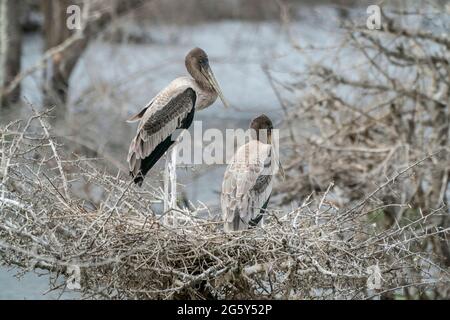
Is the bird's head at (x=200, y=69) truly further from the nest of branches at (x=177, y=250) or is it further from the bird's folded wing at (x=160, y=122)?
the nest of branches at (x=177, y=250)

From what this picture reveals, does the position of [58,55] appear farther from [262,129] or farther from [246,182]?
[246,182]

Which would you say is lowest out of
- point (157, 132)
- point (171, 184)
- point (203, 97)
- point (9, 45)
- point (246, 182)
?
point (246, 182)

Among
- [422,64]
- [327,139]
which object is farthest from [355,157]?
[422,64]

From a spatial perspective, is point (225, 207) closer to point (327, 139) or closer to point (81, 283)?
point (81, 283)

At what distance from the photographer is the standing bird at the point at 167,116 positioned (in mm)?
8398

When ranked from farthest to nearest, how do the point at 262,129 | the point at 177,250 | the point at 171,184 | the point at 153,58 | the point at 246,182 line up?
the point at 153,58, the point at 262,129, the point at 171,184, the point at 246,182, the point at 177,250

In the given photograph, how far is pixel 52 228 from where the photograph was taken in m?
7.14

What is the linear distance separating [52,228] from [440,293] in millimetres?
5510

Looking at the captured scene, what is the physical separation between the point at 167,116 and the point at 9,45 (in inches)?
410

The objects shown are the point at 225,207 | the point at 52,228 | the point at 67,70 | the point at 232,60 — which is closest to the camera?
the point at 52,228

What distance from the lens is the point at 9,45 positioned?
18.2m

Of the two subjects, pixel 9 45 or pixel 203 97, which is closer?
pixel 203 97

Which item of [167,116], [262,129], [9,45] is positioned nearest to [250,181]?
[262,129]

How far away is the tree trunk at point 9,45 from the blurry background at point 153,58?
3cm
